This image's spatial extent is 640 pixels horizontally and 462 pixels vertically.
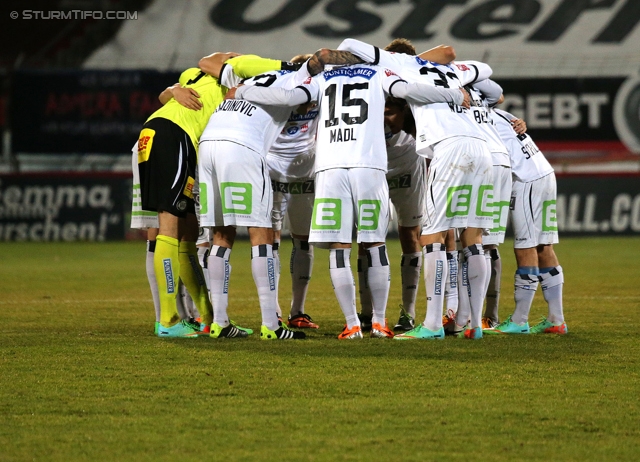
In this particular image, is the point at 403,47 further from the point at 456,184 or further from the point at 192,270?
the point at 192,270

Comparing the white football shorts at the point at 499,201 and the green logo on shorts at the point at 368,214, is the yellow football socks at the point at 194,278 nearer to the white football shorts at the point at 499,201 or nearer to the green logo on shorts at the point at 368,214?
the green logo on shorts at the point at 368,214

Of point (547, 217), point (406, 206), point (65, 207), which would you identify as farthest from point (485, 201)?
point (65, 207)

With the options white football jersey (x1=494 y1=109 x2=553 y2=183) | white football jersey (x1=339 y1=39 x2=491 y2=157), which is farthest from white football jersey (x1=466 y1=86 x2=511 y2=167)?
white football jersey (x1=494 y1=109 x2=553 y2=183)

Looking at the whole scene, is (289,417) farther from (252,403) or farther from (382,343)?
(382,343)

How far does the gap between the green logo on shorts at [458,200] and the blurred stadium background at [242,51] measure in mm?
14484

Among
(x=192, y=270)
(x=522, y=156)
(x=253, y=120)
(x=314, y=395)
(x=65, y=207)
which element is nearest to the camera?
(x=314, y=395)

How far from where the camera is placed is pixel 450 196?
253 inches

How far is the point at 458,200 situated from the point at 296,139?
64.3 inches

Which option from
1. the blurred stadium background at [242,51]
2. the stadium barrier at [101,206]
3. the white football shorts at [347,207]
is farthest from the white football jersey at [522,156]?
the blurred stadium background at [242,51]

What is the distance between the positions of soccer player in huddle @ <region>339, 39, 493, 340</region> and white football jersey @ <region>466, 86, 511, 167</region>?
0.18 meters

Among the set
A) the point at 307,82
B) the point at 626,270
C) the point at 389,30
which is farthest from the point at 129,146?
the point at 307,82

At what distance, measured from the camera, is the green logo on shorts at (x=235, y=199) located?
6.52m

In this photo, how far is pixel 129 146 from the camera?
21312 millimetres

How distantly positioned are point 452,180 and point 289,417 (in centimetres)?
278
